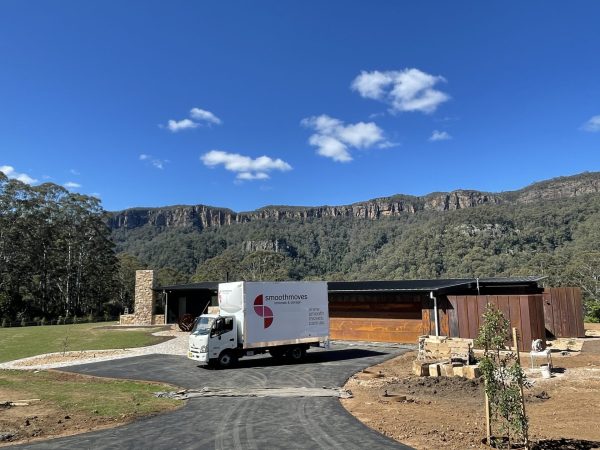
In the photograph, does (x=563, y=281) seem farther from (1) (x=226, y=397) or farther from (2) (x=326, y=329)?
(1) (x=226, y=397)

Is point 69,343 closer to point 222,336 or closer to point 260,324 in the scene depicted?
point 222,336

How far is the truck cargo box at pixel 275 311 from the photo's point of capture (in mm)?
18844

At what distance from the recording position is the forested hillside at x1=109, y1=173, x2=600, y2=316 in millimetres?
86688

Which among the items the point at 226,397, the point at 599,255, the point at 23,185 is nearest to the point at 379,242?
the point at 599,255

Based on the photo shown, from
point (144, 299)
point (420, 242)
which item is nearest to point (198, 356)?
point (144, 299)

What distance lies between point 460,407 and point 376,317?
1538 cm

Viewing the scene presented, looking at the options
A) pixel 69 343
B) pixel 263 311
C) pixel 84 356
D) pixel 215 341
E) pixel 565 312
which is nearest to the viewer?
pixel 215 341

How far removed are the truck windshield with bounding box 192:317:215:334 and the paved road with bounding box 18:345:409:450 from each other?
191 centimetres

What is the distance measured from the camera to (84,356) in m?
22.9

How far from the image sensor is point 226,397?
43.6 ft

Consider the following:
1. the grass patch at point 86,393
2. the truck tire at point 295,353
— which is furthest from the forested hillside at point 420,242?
the grass patch at point 86,393

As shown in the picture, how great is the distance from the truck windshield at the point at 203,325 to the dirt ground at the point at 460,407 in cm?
646

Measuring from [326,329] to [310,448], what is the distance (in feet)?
41.6

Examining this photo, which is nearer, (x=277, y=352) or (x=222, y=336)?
(x=222, y=336)
